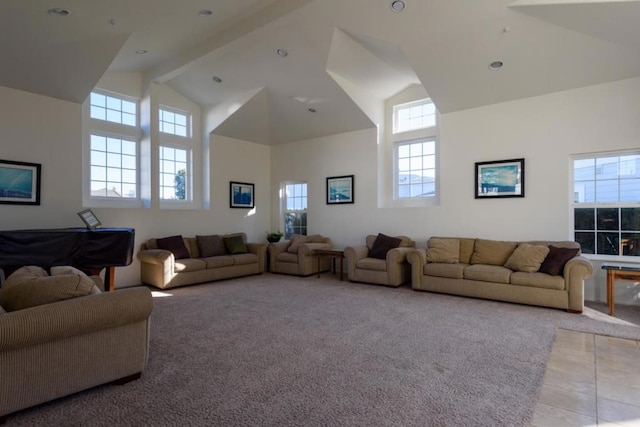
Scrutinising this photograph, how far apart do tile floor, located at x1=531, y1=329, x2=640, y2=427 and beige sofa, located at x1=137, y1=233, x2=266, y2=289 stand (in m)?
4.94

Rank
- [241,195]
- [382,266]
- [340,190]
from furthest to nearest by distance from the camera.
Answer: [241,195], [340,190], [382,266]

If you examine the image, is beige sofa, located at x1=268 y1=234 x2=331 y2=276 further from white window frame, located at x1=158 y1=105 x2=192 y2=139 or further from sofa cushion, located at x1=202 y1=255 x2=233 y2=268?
white window frame, located at x1=158 y1=105 x2=192 y2=139

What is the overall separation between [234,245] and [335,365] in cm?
450

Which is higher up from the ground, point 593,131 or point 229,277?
Result: point 593,131

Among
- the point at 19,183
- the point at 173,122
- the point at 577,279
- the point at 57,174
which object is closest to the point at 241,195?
the point at 173,122

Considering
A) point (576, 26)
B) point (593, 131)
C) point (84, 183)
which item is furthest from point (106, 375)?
point (593, 131)

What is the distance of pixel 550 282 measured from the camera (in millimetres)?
4219

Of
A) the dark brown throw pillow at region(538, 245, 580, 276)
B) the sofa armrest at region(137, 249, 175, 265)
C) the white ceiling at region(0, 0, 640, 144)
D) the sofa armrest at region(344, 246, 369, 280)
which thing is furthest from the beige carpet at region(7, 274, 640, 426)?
the white ceiling at region(0, 0, 640, 144)

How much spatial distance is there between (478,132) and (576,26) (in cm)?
192

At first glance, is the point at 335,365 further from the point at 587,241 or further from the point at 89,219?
the point at 587,241

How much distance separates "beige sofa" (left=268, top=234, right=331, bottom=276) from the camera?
6.59 metres

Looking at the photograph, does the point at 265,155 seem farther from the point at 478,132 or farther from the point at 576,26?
the point at 576,26

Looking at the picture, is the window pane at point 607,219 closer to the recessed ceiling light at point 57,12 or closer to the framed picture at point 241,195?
the framed picture at point 241,195

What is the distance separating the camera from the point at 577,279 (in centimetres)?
408
